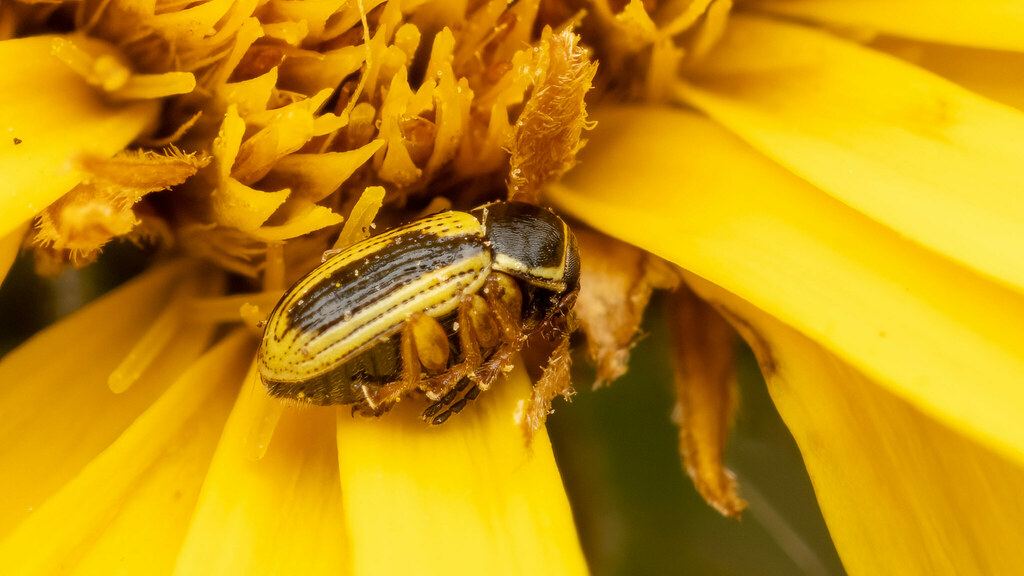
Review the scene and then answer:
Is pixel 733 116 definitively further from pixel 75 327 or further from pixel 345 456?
pixel 75 327

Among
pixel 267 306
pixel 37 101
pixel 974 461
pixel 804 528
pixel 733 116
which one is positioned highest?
pixel 37 101

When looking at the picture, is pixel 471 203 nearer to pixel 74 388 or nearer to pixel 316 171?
pixel 316 171

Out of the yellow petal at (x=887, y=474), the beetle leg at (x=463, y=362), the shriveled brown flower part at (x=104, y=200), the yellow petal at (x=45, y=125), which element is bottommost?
the yellow petal at (x=887, y=474)

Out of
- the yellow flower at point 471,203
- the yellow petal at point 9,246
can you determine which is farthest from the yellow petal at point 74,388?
the yellow petal at point 9,246

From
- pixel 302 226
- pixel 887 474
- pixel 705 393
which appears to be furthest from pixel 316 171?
pixel 887 474

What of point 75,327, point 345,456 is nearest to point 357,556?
point 345,456

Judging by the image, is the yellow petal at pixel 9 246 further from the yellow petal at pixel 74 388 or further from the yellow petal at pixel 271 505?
the yellow petal at pixel 271 505

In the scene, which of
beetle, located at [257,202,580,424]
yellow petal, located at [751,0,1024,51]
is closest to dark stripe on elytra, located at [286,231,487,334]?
beetle, located at [257,202,580,424]
